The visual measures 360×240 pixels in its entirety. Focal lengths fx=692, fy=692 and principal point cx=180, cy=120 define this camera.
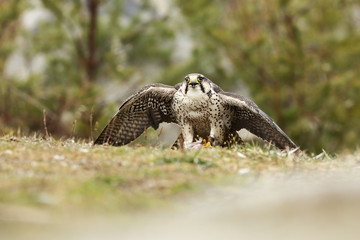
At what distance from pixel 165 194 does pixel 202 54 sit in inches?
597

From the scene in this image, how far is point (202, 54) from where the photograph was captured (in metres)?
20.0

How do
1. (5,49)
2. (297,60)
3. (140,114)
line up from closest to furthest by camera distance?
(140,114), (5,49), (297,60)

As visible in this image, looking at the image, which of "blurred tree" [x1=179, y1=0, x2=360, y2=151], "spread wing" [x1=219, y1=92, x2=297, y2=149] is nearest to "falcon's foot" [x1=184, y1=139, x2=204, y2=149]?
"spread wing" [x1=219, y1=92, x2=297, y2=149]

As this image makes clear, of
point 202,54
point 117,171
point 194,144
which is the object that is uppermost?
point 202,54

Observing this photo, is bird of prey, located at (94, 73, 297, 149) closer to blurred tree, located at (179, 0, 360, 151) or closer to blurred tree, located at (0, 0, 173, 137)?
blurred tree, located at (0, 0, 173, 137)

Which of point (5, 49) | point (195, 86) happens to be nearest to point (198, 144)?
point (195, 86)

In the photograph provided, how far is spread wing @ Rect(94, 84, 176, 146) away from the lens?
8.30m

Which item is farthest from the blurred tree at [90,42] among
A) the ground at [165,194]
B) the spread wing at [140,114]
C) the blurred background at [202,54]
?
the ground at [165,194]

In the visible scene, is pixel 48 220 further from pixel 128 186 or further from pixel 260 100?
pixel 260 100

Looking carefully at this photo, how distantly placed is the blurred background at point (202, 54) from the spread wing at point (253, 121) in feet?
32.0

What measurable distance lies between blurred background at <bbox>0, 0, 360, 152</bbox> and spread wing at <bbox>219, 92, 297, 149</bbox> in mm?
9741

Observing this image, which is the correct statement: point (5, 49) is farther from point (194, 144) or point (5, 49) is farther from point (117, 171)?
point (117, 171)

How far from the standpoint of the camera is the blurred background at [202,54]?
18703 millimetres

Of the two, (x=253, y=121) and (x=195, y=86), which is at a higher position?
(x=195, y=86)
